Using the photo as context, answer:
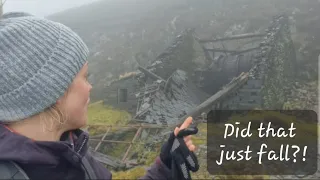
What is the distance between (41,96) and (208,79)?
10000 mm

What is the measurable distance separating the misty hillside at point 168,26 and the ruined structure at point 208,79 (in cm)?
125

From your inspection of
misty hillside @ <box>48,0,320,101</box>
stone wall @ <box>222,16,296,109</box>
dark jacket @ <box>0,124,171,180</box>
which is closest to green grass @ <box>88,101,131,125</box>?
misty hillside @ <box>48,0,320,101</box>

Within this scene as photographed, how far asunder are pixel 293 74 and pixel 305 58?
2.62 ft

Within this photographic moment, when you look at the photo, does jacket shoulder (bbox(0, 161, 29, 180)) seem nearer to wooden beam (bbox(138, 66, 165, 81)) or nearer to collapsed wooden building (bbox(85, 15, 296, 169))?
collapsed wooden building (bbox(85, 15, 296, 169))

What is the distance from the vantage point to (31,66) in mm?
1765

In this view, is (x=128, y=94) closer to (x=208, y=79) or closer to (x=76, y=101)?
(x=208, y=79)

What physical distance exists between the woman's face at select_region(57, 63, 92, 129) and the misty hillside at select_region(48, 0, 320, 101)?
34.7ft

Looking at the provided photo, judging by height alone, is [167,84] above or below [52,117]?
below

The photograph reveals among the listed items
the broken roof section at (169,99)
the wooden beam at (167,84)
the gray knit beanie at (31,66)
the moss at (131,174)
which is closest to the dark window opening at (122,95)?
the broken roof section at (169,99)

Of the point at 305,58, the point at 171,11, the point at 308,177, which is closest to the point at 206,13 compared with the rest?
the point at 171,11

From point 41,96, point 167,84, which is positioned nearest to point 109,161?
point 167,84

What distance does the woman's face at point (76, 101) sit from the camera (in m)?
1.93

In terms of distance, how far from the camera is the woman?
1.73m

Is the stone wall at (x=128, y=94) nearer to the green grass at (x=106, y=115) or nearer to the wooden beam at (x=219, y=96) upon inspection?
the green grass at (x=106, y=115)
